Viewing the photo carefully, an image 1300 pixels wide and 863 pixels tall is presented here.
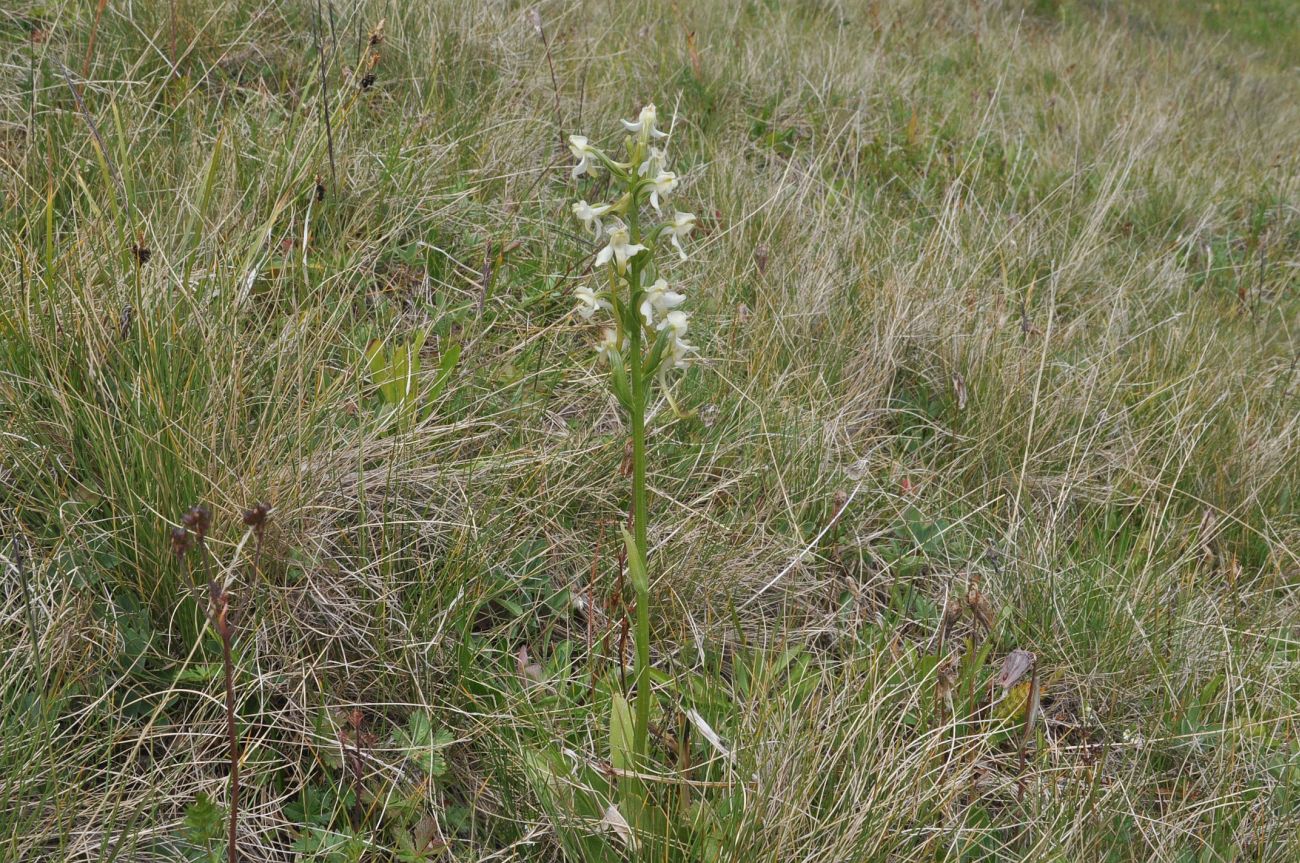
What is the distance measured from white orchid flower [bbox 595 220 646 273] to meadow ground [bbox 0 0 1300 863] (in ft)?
2.14

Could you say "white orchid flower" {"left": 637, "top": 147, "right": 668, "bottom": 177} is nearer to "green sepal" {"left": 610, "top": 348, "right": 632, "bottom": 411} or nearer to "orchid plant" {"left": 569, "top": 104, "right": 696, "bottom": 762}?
"orchid plant" {"left": 569, "top": 104, "right": 696, "bottom": 762}

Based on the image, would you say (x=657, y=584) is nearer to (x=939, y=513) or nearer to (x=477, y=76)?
(x=939, y=513)

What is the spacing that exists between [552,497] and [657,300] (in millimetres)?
754

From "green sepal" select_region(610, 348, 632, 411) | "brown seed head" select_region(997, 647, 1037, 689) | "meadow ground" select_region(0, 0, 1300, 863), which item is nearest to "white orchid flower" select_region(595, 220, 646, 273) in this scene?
"green sepal" select_region(610, 348, 632, 411)

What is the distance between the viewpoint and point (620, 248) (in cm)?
148

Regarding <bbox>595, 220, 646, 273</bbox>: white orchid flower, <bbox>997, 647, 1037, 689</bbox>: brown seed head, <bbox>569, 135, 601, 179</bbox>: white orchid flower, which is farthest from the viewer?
<bbox>997, 647, 1037, 689</bbox>: brown seed head

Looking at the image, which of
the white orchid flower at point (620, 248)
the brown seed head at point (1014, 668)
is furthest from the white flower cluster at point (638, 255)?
the brown seed head at point (1014, 668)

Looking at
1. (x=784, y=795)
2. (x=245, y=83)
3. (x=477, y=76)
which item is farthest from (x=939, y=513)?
(x=245, y=83)

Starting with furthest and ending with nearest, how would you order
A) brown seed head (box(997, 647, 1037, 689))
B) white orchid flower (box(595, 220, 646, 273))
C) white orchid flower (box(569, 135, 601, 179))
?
1. brown seed head (box(997, 647, 1037, 689))
2. white orchid flower (box(569, 135, 601, 179))
3. white orchid flower (box(595, 220, 646, 273))

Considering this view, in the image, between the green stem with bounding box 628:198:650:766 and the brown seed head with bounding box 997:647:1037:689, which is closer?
the green stem with bounding box 628:198:650:766

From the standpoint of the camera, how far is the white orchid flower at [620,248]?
1455mm

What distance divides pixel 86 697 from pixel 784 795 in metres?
1.12

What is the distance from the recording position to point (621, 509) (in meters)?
2.25

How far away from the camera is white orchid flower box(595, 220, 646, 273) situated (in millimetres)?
1455
